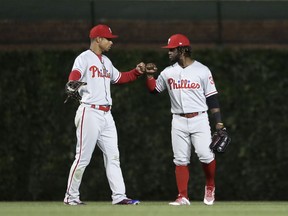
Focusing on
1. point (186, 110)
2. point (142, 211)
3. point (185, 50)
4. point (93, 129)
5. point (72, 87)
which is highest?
point (185, 50)

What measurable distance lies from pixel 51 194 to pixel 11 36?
287 cm

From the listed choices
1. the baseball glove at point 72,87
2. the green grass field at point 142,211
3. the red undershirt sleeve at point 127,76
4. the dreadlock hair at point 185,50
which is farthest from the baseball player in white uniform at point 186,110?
the baseball glove at point 72,87

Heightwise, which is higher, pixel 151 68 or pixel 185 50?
pixel 185 50

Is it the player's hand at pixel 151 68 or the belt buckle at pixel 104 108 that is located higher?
the player's hand at pixel 151 68

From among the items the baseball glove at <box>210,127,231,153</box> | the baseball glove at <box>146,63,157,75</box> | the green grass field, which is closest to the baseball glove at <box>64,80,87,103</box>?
the baseball glove at <box>146,63,157,75</box>

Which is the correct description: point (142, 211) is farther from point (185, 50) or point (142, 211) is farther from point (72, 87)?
point (185, 50)

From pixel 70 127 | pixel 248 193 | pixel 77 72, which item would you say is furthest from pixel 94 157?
pixel 77 72

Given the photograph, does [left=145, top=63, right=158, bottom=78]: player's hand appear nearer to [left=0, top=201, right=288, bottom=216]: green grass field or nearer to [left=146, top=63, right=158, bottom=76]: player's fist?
[left=146, top=63, right=158, bottom=76]: player's fist

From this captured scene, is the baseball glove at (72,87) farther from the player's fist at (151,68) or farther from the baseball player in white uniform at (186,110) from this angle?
the baseball player in white uniform at (186,110)

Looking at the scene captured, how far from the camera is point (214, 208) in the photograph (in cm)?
1273

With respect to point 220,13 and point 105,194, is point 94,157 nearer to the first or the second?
point 105,194

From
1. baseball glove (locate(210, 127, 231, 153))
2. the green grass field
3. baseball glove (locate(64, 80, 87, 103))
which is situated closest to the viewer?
the green grass field

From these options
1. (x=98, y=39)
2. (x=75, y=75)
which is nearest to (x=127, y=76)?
(x=98, y=39)

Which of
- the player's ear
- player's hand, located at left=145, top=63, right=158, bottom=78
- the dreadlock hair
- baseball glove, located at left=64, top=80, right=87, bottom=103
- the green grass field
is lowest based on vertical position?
the green grass field
